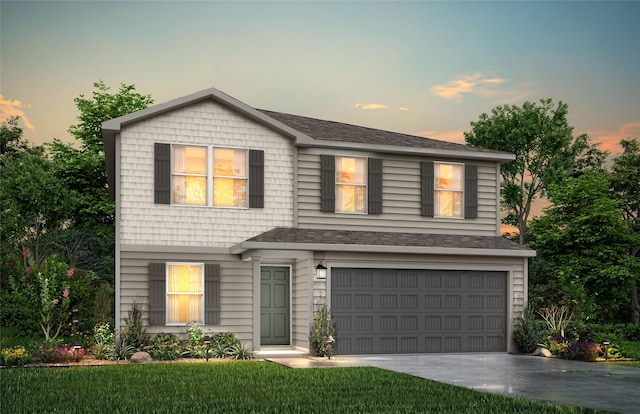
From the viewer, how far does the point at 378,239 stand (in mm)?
21484

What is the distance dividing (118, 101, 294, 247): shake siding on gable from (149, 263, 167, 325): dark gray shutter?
0.70 meters

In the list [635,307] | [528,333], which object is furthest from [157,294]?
[635,307]

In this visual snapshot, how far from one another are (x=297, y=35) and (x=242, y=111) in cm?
802

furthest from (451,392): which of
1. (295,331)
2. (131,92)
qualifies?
(131,92)

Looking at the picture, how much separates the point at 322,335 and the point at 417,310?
3.32 metres

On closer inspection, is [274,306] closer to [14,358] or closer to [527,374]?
[14,358]

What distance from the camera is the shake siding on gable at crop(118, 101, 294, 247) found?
20.0 meters

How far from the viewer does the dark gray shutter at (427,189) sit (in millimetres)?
22891

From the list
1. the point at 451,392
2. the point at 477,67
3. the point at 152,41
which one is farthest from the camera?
the point at 477,67

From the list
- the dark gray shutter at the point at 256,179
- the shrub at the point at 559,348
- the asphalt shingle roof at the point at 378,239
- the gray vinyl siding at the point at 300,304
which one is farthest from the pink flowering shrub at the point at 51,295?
the shrub at the point at 559,348

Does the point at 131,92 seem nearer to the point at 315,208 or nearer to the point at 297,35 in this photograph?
the point at 297,35

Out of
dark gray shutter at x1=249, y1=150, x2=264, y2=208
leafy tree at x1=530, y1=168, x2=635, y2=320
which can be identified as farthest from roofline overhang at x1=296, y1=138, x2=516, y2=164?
leafy tree at x1=530, y1=168, x2=635, y2=320

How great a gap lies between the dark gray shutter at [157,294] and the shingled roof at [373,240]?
83.9 inches

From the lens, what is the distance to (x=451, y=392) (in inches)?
508
